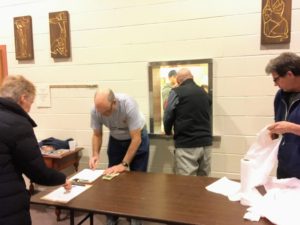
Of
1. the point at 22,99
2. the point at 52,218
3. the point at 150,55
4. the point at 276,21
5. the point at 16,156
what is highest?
the point at 276,21

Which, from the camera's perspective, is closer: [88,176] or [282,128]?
[282,128]

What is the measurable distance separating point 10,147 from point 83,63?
2010 millimetres

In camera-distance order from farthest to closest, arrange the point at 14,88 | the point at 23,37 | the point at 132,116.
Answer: the point at 23,37 → the point at 132,116 → the point at 14,88

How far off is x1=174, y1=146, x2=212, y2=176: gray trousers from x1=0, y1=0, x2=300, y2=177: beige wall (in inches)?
9.9

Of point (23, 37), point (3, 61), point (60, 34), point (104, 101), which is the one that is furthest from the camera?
point (3, 61)

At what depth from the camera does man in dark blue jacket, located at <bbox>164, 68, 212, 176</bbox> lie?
2652 millimetres

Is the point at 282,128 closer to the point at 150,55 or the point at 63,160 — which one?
the point at 150,55

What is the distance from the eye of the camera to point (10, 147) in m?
1.49

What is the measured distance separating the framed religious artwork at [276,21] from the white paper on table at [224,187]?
139 cm

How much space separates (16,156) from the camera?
1522 millimetres

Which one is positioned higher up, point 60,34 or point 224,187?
point 60,34

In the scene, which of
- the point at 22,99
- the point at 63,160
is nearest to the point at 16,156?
the point at 22,99

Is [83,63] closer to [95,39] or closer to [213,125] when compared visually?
[95,39]

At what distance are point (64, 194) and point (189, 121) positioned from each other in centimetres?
125
